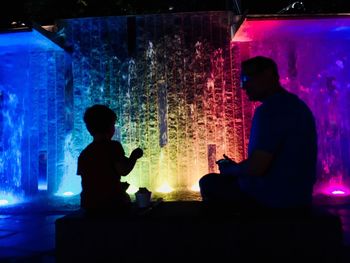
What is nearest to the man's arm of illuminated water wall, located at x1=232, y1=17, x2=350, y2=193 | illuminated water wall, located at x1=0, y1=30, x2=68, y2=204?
illuminated water wall, located at x1=232, y1=17, x2=350, y2=193

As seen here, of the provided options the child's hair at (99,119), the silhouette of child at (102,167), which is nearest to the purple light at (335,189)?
the silhouette of child at (102,167)

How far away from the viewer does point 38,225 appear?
5.27 meters

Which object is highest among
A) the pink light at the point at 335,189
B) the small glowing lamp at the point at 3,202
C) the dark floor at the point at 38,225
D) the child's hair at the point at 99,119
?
the child's hair at the point at 99,119

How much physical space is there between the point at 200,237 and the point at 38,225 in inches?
133

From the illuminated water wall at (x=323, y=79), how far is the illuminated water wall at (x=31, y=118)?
3.72 m

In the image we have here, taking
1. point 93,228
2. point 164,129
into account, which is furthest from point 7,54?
point 93,228

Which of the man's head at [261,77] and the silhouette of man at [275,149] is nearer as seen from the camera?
the silhouette of man at [275,149]

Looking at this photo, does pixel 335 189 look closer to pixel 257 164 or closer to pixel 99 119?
pixel 257 164

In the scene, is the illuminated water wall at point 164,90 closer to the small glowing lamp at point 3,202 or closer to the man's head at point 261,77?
the small glowing lamp at point 3,202

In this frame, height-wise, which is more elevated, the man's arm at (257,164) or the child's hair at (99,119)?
the child's hair at (99,119)

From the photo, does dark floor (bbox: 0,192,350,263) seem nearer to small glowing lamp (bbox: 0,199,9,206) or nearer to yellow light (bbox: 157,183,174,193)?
small glowing lamp (bbox: 0,199,9,206)

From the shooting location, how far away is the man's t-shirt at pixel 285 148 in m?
2.48

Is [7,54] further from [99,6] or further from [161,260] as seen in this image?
[161,260]

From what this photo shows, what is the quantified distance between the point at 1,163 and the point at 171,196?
12.2 ft
